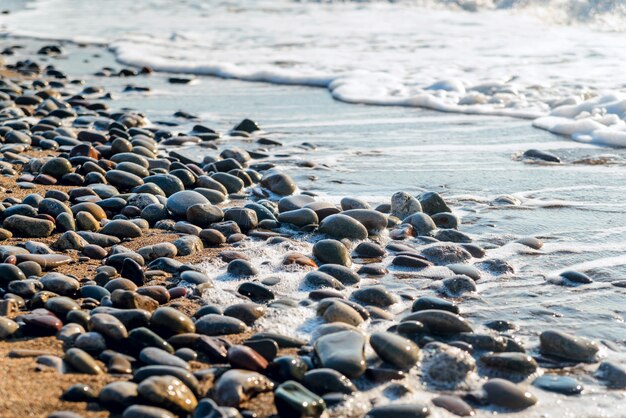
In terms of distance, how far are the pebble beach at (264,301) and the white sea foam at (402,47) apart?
2733mm

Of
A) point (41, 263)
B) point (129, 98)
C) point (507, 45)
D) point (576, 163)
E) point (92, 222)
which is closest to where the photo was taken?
point (41, 263)

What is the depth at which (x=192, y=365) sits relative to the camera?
8.14 ft

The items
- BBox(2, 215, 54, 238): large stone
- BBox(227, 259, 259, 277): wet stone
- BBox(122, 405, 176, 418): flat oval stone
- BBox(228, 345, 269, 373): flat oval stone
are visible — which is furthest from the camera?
BBox(2, 215, 54, 238): large stone

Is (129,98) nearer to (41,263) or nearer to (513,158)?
(513,158)

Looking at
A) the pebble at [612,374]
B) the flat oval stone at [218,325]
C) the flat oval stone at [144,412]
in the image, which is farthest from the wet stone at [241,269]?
the pebble at [612,374]

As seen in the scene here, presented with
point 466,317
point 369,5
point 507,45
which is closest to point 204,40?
point 507,45

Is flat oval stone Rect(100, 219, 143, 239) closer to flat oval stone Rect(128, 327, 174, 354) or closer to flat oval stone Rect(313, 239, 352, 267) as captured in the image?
flat oval stone Rect(313, 239, 352, 267)

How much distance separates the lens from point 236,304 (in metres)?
2.88

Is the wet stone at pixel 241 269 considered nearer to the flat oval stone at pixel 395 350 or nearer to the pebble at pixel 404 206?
the flat oval stone at pixel 395 350

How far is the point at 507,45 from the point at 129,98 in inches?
209

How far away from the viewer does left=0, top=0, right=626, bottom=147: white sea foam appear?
7.38 metres

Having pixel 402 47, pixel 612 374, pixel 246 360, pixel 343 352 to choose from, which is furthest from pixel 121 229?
pixel 402 47

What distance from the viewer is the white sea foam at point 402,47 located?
24.2ft

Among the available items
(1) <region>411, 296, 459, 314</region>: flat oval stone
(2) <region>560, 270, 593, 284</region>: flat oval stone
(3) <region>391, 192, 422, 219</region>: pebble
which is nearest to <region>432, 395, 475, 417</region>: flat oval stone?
(1) <region>411, 296, 459, 314</region>: flat oval stone
